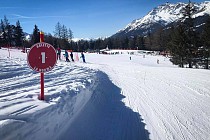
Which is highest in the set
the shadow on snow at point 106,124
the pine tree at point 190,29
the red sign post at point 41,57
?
the pine tree at point 190,29

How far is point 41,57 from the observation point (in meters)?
5.96

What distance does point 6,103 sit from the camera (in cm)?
Answer: 505

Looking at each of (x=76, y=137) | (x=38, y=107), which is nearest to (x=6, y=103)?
(x=38, y=107)

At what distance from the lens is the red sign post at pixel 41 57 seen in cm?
583

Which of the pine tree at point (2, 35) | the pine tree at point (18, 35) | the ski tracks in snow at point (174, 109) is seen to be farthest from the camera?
the pine tree at point (18, 35)

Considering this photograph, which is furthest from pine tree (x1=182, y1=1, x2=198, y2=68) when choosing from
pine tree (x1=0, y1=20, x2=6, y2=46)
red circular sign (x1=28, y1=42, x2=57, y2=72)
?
pine tree (x1=0, y1=20, x2=6, y2=46)

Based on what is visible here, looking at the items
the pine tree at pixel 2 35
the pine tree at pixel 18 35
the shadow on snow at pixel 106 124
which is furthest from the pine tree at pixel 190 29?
the pine tree at pixel 18 35

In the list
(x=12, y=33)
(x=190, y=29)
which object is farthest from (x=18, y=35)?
(x=190, y=29)

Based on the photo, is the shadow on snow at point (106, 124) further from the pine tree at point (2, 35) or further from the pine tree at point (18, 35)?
the pine tree at point (18, 35)

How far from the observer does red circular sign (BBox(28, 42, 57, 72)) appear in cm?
583

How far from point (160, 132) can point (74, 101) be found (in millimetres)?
2875

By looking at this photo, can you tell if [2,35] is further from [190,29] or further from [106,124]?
[106,124]

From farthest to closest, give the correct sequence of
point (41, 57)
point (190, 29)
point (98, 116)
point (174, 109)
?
point (190, 29) → point (174, 109) → point (98, 116) → point (41, 57)

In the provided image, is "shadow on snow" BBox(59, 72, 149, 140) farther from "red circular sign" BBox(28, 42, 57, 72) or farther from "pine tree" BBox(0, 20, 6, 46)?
"pine tree" BBox(0, 20, 6, 46)
